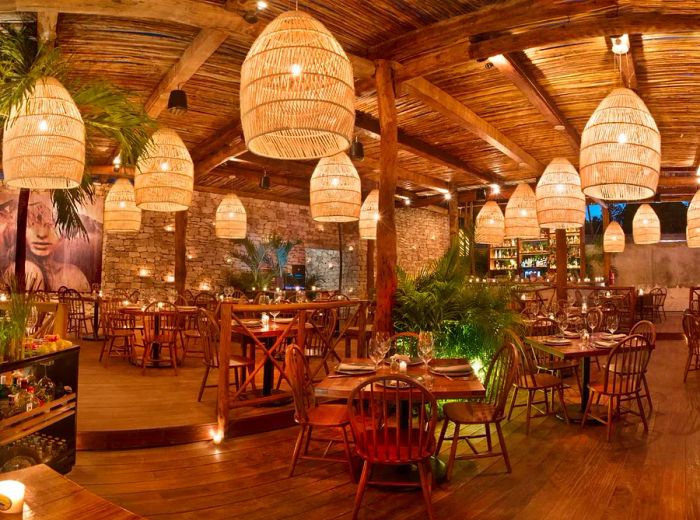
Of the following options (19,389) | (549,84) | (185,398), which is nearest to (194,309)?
(185,398)

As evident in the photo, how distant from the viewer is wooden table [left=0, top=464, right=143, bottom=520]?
Result: 132 cm

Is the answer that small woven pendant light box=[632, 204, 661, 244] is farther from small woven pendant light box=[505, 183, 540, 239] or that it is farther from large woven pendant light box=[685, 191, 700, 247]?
small woven pendant light box=[505, 183, 540, 239]

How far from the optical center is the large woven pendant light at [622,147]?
3.94 meters

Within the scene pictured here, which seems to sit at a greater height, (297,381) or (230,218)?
(230,218)

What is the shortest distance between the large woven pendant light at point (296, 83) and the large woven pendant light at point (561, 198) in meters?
3.47

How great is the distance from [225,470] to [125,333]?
3789 mm

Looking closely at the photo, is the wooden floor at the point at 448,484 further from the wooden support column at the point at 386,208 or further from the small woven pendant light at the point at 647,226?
the small woven pendant light at the point at 647,226

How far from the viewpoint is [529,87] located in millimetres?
6086

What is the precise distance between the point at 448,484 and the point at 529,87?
14.9 ft

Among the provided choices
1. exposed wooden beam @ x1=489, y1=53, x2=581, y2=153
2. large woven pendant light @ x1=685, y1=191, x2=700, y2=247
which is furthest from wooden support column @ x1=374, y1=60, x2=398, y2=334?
large woven pendant light @ x1=685, y1=191, x2=700, y2=247

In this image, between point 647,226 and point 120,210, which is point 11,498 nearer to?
point 120,210

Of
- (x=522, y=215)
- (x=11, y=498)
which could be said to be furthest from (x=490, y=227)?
(x=11, y=498)

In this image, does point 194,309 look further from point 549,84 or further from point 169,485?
point 549,84

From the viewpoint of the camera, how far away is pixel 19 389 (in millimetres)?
3016
